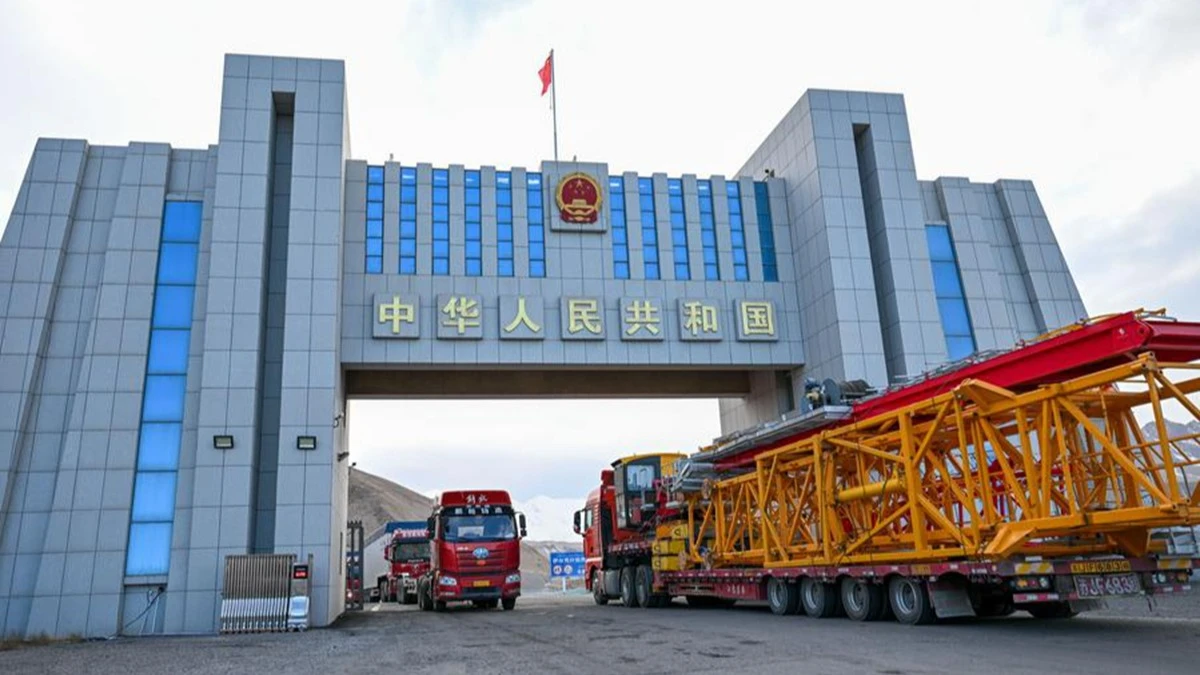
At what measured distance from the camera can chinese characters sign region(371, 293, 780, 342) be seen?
81.3ft

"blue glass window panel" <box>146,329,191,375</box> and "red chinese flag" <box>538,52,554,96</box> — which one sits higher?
"red chinese flag" <box>538,52,554,96</box>

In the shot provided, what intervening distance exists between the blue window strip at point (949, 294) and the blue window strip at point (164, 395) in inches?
873

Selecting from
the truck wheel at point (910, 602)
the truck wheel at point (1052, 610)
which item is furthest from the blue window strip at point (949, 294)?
the truck wheel at point (910, 602)

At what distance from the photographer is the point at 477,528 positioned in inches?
1008

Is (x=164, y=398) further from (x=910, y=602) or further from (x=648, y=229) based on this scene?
(x=910, y=602)

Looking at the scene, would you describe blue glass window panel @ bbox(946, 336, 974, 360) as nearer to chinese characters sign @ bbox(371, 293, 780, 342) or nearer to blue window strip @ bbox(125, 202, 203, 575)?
chinese characters sign @ bbox(371, 293, 780, 342)

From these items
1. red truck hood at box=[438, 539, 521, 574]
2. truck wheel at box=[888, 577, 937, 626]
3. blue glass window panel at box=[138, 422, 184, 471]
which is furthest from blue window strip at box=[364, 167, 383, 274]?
truck wheel at box=[888, 577, 937, 626]

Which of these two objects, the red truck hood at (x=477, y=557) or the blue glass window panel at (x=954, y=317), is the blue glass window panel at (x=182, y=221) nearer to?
the red truck hood at (x=477, y=557)

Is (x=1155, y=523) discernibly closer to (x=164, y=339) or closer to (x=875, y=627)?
(x=875, y=627)

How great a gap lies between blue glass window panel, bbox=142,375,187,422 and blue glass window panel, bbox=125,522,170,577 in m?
2.75

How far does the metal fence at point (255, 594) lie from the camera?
763 inches

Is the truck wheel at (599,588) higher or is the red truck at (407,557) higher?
the red truck at (407,557)

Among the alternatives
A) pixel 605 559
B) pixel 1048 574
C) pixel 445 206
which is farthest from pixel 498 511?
pixel 1048 574

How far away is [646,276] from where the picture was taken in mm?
26594
